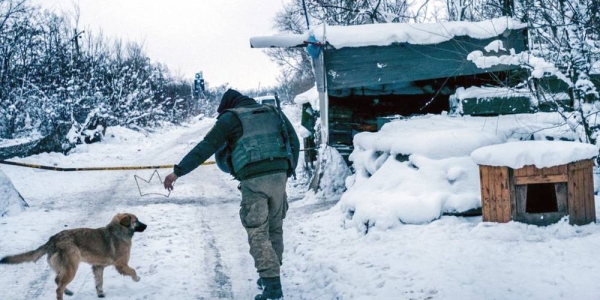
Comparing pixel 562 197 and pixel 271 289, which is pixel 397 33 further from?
pixel 271 289

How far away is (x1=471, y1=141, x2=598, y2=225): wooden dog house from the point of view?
5.39 metres

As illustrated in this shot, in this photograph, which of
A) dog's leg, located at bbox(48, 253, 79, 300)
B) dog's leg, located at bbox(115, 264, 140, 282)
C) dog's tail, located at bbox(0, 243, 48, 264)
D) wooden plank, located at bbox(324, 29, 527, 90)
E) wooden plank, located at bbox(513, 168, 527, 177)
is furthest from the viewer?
wooden plank, located at bbox(324, 29, 527, 90)

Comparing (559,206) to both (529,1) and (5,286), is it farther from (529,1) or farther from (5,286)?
(5,286)

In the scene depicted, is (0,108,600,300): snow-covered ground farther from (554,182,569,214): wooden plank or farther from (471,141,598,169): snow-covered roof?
(471,141,598,169): snow-covered roof

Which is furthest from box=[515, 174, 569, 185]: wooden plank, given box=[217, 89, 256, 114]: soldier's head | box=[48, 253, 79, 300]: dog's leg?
box=[48, 253, 79, 300]: dog's leg

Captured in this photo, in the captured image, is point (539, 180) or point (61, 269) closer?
point (61, 269)

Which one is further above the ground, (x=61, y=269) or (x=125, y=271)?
(x=61, y=269)

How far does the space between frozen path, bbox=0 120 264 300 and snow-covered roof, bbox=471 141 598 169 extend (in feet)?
9.82

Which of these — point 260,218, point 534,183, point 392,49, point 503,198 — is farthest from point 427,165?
point 392,49

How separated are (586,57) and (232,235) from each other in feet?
16.9

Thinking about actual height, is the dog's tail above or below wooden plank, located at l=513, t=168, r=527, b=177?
below

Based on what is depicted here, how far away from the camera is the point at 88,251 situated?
14.1ft

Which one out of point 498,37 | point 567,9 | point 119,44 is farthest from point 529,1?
point 119,44

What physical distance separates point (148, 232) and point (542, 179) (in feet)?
16.6
